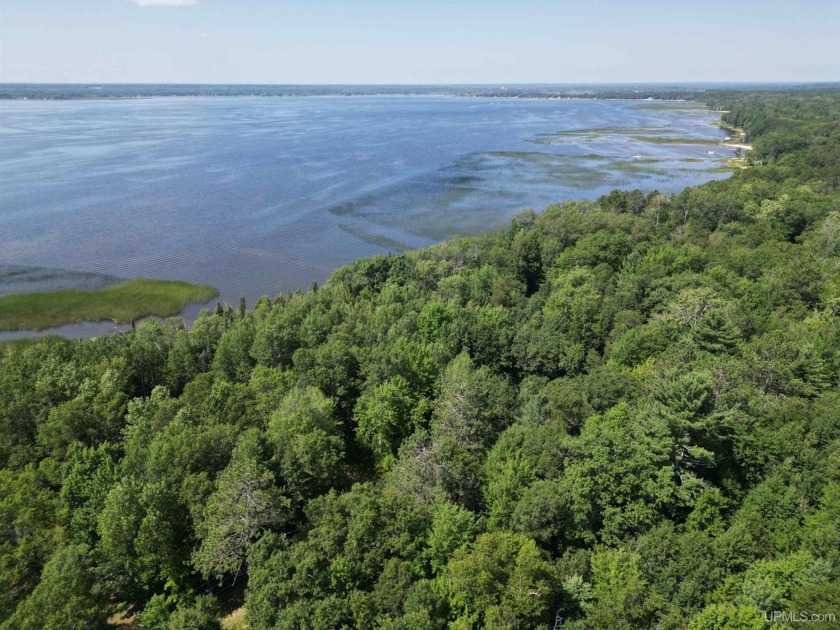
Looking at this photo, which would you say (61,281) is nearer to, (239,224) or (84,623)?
(239,224)

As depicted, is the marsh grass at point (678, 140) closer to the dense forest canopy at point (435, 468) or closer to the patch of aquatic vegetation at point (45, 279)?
the dense forest canopy at point (435, 468)

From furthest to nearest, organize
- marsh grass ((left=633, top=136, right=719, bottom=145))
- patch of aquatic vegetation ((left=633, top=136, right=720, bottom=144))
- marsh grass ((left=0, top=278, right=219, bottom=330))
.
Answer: patch of aquatic vegetation ((left=633, top=136, right=720, bottom=144)) → marsh grass ((left=633, top=136, right=719, bottom=145)) → marsh grass ((left=0, top=278, right=219, bottom=330))

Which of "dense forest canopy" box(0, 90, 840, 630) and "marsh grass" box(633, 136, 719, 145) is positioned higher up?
"marsh grass" box(633, 136, 719, 145)

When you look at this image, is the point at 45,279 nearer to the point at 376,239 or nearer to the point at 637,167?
the point at 376,239

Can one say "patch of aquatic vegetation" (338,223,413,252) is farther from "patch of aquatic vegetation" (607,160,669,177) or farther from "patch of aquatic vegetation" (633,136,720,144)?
"patch of aquatic vegetation" (633,136,720,144)

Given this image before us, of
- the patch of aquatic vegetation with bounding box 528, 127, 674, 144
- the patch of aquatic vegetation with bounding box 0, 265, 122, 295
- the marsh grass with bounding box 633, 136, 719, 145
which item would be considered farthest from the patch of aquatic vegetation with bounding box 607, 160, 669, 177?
the patch of aquatic vegetation with bounding box 0, 265, 122, 295

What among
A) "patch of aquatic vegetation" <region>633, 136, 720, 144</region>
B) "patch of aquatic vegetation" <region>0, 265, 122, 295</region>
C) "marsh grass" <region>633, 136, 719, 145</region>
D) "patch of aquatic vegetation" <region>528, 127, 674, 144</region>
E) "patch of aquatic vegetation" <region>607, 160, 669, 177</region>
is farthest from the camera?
"patch of aquatic vegetation" <region>528, 127, 674, 144</region>
